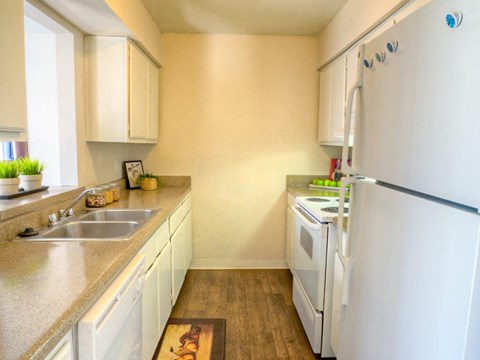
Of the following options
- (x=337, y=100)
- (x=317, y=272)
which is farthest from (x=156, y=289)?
(x=337, y=100)

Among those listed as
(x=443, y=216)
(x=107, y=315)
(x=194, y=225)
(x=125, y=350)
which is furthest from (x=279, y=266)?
(x=443, y=216)

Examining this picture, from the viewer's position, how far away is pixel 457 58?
0.76m

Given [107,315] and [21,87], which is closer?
[107,315]

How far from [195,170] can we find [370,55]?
2.60 m

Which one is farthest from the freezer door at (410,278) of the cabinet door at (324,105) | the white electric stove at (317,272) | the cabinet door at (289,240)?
the cabinet door at (324,105)

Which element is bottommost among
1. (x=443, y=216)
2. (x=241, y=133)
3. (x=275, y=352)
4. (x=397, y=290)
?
(x=275, y=352)

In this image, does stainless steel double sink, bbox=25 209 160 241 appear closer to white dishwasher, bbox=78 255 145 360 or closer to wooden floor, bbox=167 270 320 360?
white dishwasher, bbox=78 255 145 360

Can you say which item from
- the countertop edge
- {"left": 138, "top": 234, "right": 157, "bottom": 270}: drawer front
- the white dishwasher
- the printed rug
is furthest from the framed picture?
the white dishwasher

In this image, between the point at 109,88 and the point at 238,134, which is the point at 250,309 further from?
the point at 109,88

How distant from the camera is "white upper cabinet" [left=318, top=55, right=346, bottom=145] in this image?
2.83 metres

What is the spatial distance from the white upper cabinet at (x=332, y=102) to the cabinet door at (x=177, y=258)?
1566mm

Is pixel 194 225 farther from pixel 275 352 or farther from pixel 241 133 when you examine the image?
pixel 275 352

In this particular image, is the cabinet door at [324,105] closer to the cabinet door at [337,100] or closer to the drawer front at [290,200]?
the cabinet door at [337,100]

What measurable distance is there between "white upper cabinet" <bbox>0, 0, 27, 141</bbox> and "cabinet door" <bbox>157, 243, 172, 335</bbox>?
1.12 meters
